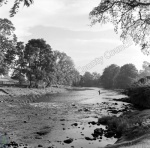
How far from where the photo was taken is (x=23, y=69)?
8031cm

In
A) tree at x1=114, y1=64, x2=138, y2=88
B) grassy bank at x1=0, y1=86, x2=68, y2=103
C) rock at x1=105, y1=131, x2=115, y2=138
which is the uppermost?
tree at x1=114, y1=64, x2=138, y2=88

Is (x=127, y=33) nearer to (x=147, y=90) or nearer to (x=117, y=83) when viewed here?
(x=147, y=90)

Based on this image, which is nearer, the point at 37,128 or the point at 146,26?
the point at 37,128

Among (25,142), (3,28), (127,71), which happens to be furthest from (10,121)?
(127,71)

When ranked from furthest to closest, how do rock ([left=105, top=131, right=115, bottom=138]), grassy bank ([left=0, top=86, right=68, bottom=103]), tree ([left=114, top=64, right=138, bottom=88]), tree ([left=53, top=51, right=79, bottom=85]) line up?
tree ([left=114, top=64, right=138, bottom=88]) < tree ([left=53, top=51, right=79, bottom=85]) < grassy bank ([left=0, top=86, right=68, bottom=103]) < rock ([left=105, top=131, right=115, bottom=138])

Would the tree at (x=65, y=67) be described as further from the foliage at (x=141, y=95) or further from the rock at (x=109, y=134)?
the rock at (x=109, y=134)

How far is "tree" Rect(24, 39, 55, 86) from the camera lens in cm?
8050

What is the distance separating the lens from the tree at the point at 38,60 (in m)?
80.5

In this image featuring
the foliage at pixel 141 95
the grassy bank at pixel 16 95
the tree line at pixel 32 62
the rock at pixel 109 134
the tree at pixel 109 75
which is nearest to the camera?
the rock at pixel 109 134

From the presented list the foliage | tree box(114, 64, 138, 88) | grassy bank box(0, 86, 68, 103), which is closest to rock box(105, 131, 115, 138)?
the foliage

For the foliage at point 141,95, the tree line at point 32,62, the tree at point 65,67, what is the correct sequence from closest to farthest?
the foliage at point 141,95, the tree line at point 32,62, the tree at point 65,67

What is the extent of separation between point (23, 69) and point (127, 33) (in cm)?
6017

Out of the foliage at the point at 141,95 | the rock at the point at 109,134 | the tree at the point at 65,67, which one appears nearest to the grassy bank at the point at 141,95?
the foliage at the point at 141,95

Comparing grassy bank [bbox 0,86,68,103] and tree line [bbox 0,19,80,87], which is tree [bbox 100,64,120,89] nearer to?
tree line [bbox 0,19,80,87]
